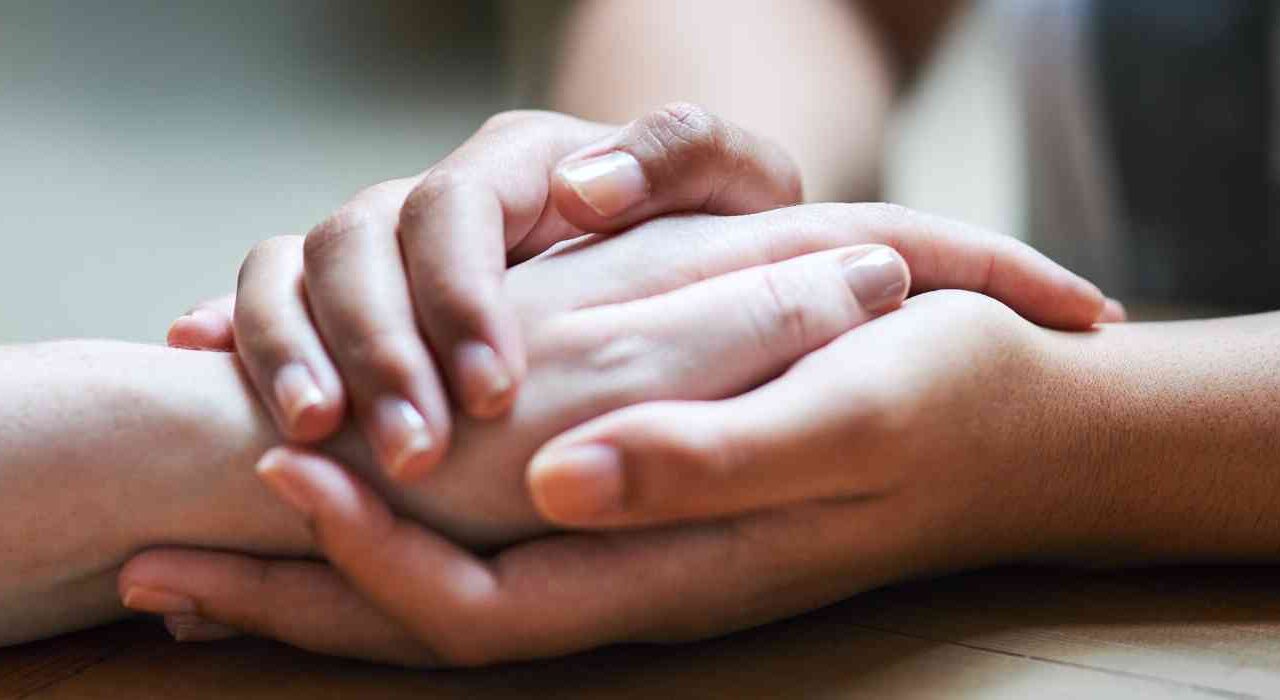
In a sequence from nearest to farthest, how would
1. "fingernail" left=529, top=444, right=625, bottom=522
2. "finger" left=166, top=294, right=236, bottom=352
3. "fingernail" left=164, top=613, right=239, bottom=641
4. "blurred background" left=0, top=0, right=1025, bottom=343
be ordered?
"fingernail" left=529, top=444, right=625, bottom=522, "fingernail" left=164, top=613, right=239, bottom=641, "finger" left=166, top=294, right=236, bottom=352, "blurred background" left=0, top=0, right=1025, bottom=343

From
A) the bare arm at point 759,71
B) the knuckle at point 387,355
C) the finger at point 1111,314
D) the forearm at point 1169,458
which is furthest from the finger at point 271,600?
the bare arm at point 759,71

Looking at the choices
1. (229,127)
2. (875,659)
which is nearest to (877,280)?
(875,659)

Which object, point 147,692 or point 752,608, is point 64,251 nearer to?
point 147,692

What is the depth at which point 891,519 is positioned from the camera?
0.50 metres

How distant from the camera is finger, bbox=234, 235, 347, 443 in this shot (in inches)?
18.2

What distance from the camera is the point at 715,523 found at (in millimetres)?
472

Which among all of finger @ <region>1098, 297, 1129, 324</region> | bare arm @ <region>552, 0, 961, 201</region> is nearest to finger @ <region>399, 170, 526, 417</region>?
finger @ <region>1098, 297, 1129, 324</region>

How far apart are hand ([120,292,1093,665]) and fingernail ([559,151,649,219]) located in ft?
0.48

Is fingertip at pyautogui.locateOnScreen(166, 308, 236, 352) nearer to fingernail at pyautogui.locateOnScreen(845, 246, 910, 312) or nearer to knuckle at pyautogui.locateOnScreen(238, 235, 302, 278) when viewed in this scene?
knuckle at pyautogui.locateOnScreen(238, 235, 302, 278)

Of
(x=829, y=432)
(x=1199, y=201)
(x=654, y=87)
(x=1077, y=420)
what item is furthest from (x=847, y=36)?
(x=829, y=432)

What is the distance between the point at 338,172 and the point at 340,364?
1503mm

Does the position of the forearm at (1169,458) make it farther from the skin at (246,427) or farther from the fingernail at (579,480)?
the fingernail at (579,480)

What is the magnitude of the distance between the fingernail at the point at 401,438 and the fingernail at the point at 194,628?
0.48 feet

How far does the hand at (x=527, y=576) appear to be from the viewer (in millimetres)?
436
